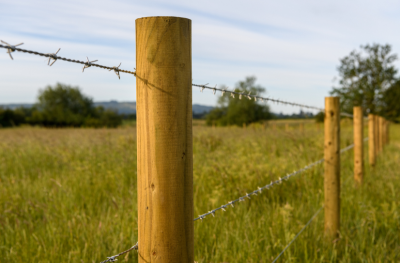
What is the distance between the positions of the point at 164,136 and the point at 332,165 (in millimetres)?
2513

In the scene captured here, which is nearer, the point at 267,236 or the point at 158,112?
the point at 158,112

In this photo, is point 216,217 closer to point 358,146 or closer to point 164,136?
point 164,136

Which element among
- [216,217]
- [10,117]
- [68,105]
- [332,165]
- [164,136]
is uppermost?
[68,105]

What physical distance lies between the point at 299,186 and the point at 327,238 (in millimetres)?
1228

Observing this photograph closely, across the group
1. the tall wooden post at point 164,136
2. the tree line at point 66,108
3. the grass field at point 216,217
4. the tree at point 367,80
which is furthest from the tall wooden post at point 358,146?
the tree line at point 66,108

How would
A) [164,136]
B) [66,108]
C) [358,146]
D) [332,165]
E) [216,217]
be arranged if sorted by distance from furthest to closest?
[66,108] < [358,146] < [332,165] < [216,217] < [164,136]

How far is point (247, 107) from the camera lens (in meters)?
53.1

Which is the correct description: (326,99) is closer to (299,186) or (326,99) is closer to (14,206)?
(299,186)

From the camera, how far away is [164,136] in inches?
42.3

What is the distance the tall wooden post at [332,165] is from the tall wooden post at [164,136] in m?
2.32

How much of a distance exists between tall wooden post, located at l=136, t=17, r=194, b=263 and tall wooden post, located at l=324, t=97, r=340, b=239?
2321 millimetres

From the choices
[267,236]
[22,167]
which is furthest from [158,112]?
[22,167]

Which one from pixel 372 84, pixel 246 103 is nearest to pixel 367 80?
pixel 372 84

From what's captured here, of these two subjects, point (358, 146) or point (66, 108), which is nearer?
point (358, 146)
